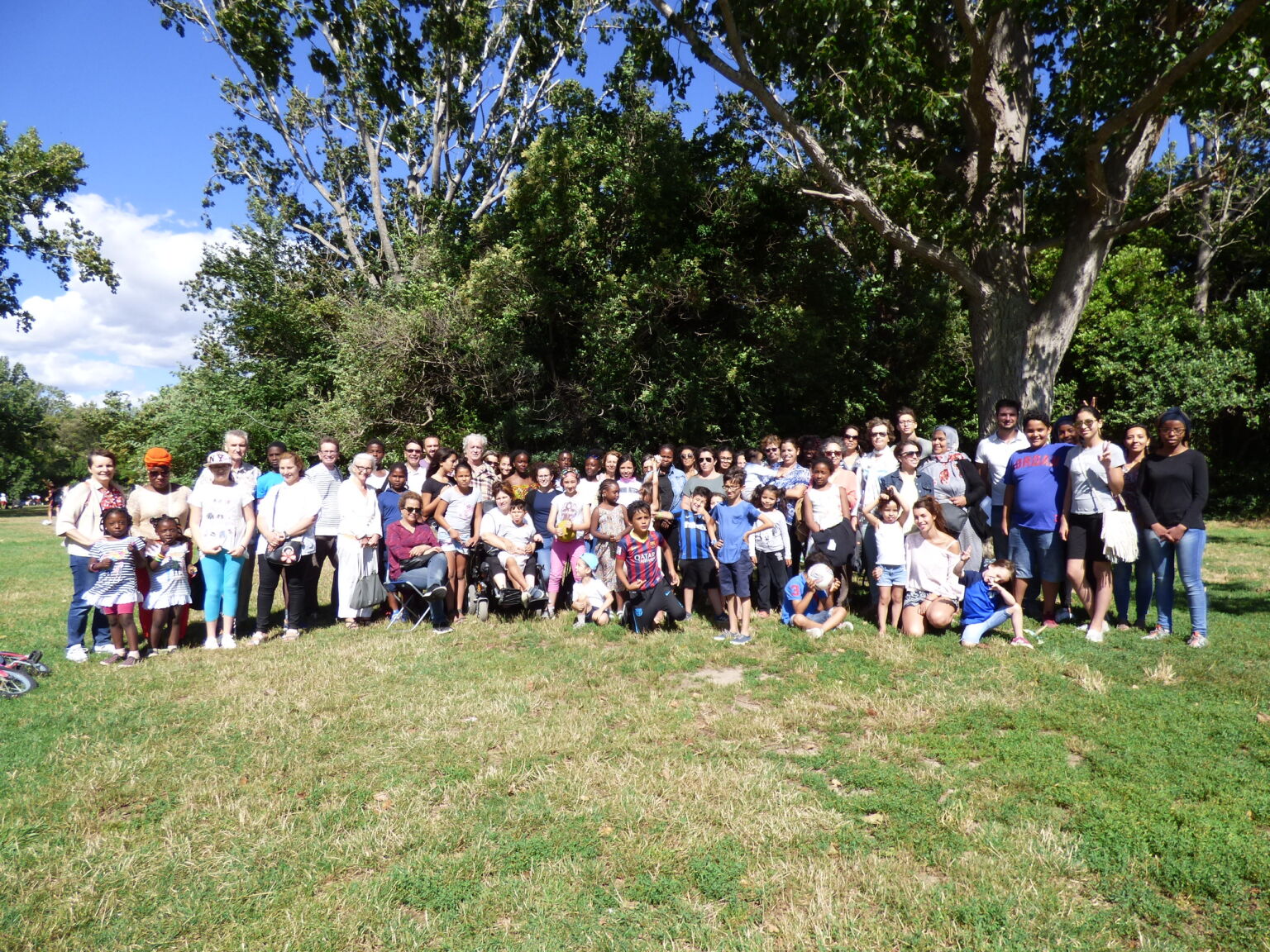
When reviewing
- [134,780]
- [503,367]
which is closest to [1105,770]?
[134,780]

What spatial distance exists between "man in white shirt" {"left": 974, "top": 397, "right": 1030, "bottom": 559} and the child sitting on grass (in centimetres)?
413

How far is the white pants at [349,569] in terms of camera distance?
308 inches

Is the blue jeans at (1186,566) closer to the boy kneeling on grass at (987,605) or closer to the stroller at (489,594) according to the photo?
the boy kneeling on grass at (987,605)

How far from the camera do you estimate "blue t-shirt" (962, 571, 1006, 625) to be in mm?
6738

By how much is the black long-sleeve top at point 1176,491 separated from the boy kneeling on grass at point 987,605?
1253 mm

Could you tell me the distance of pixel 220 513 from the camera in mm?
7102

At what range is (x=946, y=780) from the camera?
3934 millimetres

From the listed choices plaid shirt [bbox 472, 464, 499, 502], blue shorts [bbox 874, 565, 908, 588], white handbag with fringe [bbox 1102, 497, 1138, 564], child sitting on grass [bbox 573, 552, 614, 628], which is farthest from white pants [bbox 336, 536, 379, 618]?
white handbag with fringe [bbox 1102, 497, 1138, 564]

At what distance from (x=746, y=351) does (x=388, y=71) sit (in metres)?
7.77

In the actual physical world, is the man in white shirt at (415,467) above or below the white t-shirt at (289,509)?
above

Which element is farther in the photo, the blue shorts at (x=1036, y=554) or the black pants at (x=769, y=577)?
the black pants at (x=769, y=577)

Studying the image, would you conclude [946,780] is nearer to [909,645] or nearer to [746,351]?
[909,645]

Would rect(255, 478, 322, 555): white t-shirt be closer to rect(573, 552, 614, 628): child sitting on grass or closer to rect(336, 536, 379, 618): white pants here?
rect(336, 536, 379, 618): white pants

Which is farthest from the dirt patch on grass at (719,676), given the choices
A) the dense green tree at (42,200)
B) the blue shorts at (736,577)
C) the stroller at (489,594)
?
the dense green tree at (42,200)
